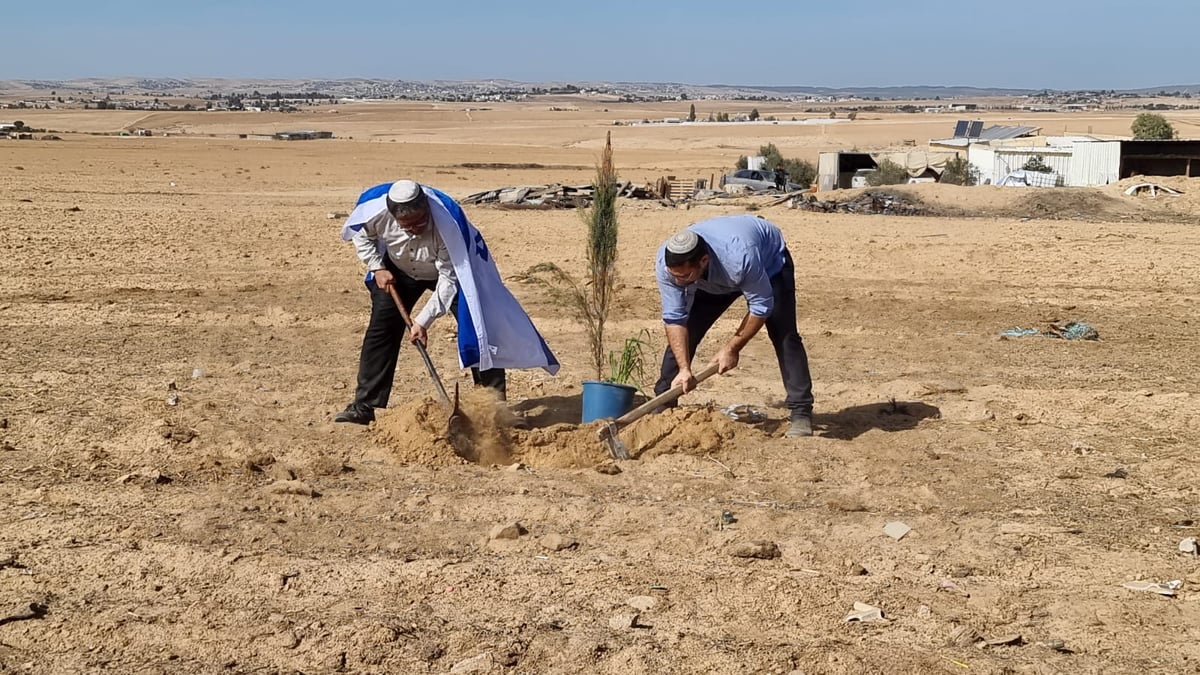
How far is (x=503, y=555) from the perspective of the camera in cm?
499

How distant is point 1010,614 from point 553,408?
12.1ft

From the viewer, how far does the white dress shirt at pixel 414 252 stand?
6.57 meters

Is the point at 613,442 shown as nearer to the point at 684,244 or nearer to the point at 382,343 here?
the point at 684,244

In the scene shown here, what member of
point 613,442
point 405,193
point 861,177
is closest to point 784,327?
point 613,442

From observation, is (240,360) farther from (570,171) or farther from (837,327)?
(570,171)

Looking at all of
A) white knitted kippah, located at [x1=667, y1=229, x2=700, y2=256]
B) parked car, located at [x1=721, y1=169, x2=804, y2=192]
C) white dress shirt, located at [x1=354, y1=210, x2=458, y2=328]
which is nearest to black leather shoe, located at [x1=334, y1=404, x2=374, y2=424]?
white dress shirt, located at [x1=354, y1=210, x2=458, y2=328]

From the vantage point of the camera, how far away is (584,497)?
226 inches

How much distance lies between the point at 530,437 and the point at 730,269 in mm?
1496

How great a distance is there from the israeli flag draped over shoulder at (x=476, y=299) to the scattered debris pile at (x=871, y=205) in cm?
1483

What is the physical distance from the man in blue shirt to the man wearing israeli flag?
0.98 m

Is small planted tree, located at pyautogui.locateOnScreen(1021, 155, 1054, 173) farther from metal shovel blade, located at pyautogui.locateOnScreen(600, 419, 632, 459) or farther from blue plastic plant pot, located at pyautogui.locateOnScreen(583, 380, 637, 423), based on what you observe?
metal shovel blade, located at pyautogui.locateOnScreen(600, 419, 632, 459)

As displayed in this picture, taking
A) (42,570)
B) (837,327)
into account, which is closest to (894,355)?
(837,327)

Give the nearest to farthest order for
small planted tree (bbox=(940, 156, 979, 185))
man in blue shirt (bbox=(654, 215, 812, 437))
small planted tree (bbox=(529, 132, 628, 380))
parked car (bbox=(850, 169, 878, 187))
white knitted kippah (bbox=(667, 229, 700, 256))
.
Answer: white knitted kippah (bbox=(667, 229, 700, 256))
man in blue shirt (bbox=(654, 215, 812, 437))
small planted tree (bbox=(529, 132, 628, 380))
parked car (bbox=(850, 169, 878, 187))
small planted tree (bbox=(940, 156, 979, 185))

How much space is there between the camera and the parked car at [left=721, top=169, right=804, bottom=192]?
27281 millimetres
